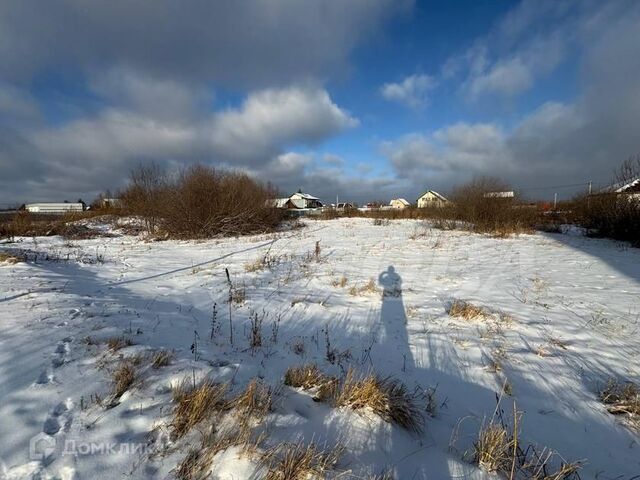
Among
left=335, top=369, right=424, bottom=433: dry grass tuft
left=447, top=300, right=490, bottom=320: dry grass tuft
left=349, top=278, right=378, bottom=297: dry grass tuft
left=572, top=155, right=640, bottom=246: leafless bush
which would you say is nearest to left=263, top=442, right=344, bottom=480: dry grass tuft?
left=335, top=369, right=424, bottom=433: dry grass tuft

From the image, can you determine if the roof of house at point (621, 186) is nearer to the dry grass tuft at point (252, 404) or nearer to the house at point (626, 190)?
the house at point (626, 190)

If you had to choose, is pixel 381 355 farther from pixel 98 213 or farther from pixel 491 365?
pixel 98 213

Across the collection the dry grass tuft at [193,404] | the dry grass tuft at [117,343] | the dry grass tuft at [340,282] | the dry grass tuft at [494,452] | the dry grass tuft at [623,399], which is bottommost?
the dry grass tuft at [623,399]

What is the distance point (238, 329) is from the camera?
414cm

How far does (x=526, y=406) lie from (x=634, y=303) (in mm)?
4314

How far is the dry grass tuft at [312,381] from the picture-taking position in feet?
7.96

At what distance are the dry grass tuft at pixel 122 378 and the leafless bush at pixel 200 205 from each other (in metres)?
14.3

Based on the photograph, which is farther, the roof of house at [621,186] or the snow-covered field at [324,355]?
the roof of house at [621,186]

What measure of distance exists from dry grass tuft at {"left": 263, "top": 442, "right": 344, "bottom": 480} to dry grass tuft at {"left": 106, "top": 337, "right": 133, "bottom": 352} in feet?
6.40

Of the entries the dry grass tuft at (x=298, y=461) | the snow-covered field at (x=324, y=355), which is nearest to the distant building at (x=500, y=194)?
the snow-covered field at (x=324, y=355)

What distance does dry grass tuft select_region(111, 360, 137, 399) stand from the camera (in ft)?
7.23

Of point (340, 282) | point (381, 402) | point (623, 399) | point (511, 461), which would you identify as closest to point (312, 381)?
point (381, 402)

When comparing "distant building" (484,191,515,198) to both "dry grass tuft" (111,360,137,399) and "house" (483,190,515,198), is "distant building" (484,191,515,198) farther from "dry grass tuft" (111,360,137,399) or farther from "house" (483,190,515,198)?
"dry grass tuft" (111,360,137,399)

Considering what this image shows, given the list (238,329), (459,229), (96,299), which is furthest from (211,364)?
(459,229)
